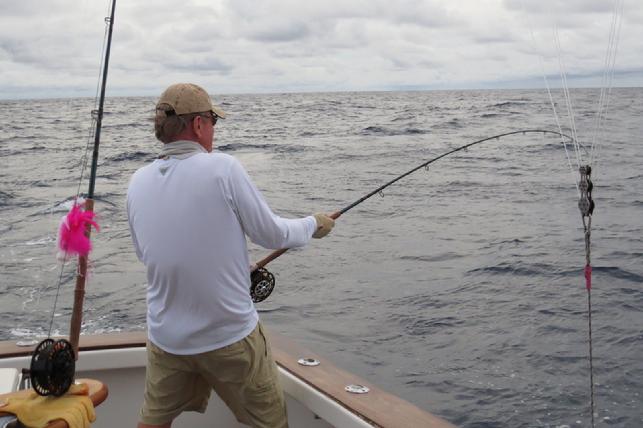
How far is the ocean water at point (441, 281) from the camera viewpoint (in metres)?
5.27

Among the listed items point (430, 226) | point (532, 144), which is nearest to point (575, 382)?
point (430, 226)

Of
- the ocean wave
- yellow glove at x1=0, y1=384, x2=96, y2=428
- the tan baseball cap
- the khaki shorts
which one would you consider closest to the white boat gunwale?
the khaki shorts

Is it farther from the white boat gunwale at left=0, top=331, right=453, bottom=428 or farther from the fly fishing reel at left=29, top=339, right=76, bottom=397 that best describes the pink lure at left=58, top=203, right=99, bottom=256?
the white boat gunwale at left=0, top=331, right=453, bottom=428

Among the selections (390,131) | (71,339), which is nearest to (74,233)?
(71,339)

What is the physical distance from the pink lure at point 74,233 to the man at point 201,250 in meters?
0.14

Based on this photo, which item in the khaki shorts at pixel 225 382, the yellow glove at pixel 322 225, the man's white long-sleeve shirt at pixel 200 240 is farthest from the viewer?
the yellow glove at pixel 322 225

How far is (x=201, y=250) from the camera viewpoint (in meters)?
2.00

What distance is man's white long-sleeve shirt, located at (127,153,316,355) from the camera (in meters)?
1.99

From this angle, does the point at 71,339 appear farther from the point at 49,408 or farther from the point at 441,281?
the point at 441,281

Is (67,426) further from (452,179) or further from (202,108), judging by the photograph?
(452,179)

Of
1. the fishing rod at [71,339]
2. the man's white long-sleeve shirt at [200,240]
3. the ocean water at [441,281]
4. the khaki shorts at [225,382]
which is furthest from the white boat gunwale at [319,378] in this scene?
the ocean water at [441,281]

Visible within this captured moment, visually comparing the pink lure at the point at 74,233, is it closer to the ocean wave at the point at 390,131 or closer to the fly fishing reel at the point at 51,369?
the fly fishing reel at the point at 51,369

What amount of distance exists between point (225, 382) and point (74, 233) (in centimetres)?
62

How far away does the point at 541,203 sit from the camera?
1316 cm
